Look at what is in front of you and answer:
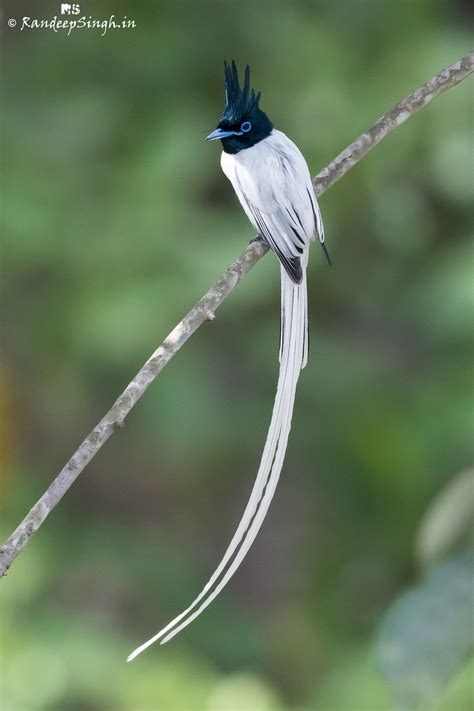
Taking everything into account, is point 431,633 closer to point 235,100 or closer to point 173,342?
point 173,342

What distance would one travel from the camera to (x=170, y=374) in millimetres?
3191

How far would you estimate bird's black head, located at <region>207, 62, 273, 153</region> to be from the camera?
1658 mm

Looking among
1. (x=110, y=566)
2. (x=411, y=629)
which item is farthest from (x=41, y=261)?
(x=411, y=629)

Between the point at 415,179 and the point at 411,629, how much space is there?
202 cm

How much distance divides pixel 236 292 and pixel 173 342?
65.7 inches

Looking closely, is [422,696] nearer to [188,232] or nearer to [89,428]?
[188,232]

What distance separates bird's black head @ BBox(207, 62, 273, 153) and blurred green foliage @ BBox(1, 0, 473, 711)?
1.14 m

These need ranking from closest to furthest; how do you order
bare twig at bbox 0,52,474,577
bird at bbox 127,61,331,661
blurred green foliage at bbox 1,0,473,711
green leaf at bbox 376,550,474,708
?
bare twig at bbox 0,52,474,577
green leaf at bbox 376,550,474,708
bird at bbox 127,61,331,661
blurred green foliage at bbox 1,0,473,711

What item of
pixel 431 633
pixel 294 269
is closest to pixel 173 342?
pixel 294 269

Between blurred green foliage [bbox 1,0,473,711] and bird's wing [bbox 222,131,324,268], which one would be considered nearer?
bird's wing [bbox 222,131,324,268]

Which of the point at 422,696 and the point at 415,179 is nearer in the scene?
the point at 422,696

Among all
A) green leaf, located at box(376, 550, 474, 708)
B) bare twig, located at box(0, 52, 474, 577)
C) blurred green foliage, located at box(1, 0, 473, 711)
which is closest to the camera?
bare twig, located at box(0, 52, 474, 577)

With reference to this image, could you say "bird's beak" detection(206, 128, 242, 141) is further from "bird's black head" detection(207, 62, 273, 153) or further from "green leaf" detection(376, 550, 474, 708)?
"green leaf" detection(376, 550, 474, 708)

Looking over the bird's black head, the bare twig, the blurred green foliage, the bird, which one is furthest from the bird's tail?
the blurred green foliage
